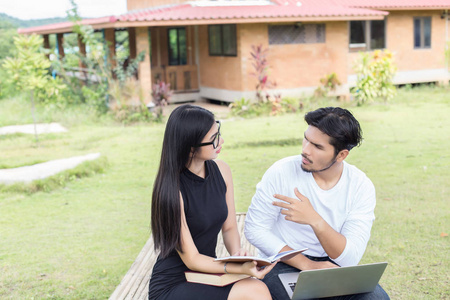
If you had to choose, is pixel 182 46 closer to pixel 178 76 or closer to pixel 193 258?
pixel 178 76

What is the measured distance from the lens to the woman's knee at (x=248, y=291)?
9.27 ft

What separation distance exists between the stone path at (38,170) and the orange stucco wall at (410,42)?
1393 centimetres

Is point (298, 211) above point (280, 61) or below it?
below

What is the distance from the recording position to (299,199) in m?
3.07

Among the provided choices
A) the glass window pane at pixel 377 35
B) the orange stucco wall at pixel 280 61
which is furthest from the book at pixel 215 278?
the glass window pane at pixel 377 35

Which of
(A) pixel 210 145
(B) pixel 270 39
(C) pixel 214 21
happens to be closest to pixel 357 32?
(B) pixel 270 39

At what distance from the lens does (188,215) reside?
3.04 meters

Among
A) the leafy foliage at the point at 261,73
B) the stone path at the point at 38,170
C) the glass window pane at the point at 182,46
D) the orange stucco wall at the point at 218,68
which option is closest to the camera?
the stone path at the point at 38,170

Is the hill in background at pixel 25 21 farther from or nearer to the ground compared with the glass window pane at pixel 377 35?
farther from the ground

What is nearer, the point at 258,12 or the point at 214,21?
the point at 214,21

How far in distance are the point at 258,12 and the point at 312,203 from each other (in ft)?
42.9

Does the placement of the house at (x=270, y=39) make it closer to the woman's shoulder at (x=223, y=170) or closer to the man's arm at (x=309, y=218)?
the woman's shoulder at (x=223, y=170)

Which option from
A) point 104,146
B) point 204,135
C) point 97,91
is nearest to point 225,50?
point 97,91

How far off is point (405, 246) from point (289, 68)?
1170 cm
